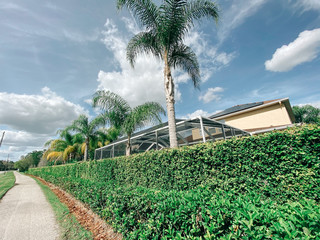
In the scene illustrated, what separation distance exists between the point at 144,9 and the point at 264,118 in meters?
14.0

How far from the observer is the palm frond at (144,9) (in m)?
6.19

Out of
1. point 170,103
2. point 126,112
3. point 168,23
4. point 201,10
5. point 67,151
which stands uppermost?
Result: point 201,10

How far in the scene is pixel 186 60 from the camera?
7895 millimetres

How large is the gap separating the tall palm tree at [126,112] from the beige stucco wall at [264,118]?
10671mm

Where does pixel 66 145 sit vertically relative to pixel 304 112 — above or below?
below

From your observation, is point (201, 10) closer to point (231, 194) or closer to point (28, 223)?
point (231, 194)

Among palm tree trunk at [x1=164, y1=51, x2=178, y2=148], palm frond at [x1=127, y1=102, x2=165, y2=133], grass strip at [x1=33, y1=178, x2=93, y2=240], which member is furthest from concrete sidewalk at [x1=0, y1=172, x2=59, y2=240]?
palm frond at [x1=127, y1=102, x2=165, y2=133]

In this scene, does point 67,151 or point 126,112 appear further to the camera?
point 67,151

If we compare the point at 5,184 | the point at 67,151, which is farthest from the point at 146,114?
the point at 67,151

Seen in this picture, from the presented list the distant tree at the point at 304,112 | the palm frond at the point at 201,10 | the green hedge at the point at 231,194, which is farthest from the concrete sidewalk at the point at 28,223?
the distant tree at the point at 304,112

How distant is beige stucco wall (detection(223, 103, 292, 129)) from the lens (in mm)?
12902

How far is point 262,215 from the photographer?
151 cm

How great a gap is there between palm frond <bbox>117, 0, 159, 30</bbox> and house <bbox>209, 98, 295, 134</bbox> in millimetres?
11596

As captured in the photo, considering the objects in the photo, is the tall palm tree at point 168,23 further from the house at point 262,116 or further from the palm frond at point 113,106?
the house at point 262,116
